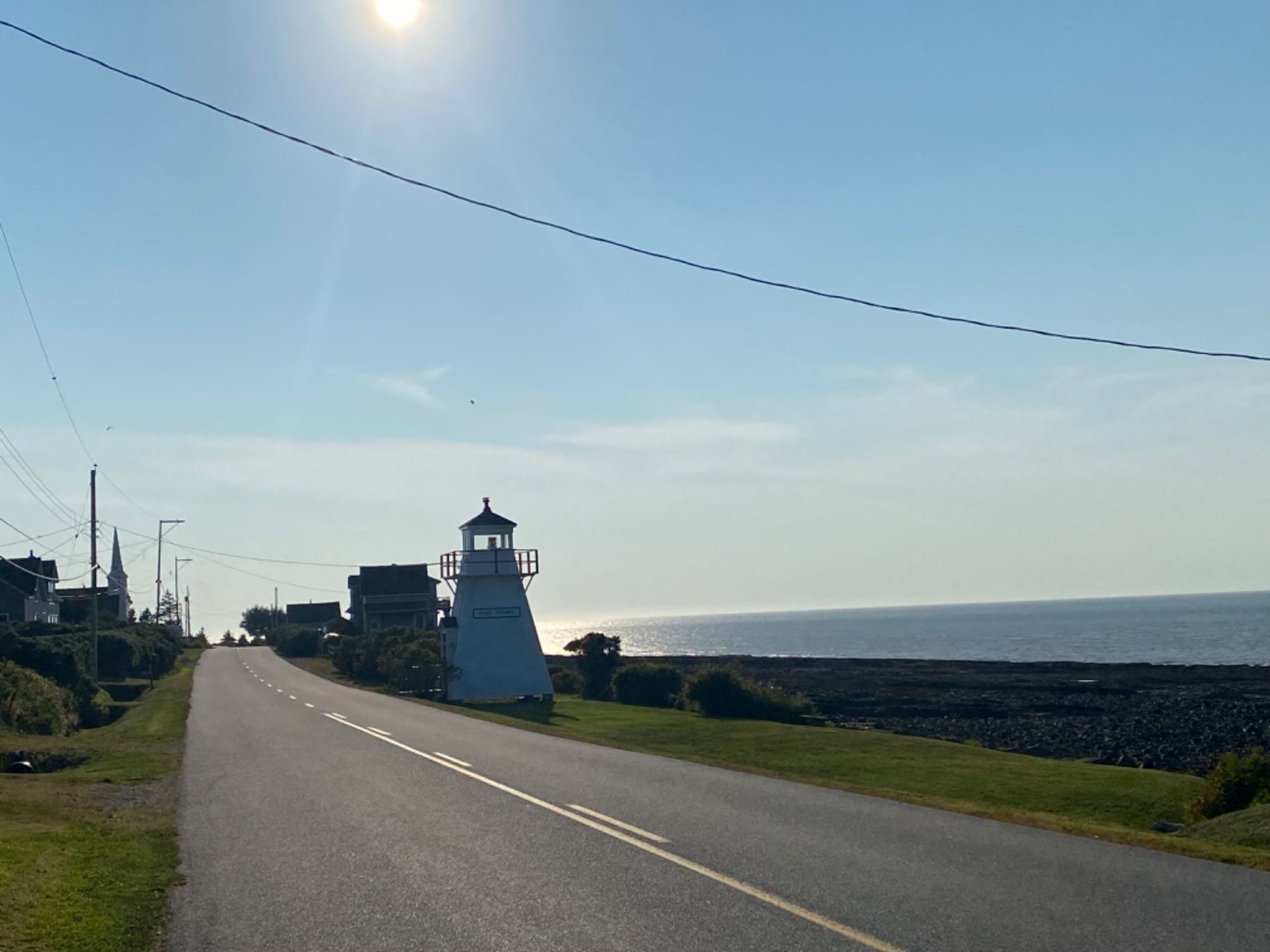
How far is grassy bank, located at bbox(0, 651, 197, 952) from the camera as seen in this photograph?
8398 mm

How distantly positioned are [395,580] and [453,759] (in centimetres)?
7369

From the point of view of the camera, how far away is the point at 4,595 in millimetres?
71438

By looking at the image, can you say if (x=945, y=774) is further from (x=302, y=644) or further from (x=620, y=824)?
(x=302, y=644)

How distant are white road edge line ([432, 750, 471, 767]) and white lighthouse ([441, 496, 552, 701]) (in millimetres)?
23267

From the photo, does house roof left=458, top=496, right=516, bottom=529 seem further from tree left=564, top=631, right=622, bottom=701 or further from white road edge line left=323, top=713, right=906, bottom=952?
white road edge line left=323, top=713, right=906, bottom=952

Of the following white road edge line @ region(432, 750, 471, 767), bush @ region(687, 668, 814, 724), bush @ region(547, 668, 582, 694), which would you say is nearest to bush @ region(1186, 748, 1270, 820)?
white road edge line @ region(432, 750, 471, 767)

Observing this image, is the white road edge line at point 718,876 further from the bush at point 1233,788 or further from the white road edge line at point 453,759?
the bush at point 1233,788

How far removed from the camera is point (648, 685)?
1661 inches

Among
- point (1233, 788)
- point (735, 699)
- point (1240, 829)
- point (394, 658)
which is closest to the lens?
point (1240, 829)

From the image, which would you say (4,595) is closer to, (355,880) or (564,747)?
(564,747)

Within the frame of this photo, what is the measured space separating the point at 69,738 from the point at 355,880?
2069 cm

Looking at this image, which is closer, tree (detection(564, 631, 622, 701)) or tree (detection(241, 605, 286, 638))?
tree (detection(564, 631, 622, 701))

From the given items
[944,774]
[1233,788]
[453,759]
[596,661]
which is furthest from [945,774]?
[596,661]

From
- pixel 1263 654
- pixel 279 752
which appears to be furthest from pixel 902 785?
pixel 1263 654
